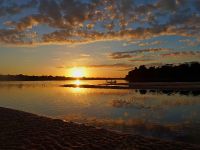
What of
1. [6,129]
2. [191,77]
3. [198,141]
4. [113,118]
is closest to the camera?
[198,141]

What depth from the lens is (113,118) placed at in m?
23.4

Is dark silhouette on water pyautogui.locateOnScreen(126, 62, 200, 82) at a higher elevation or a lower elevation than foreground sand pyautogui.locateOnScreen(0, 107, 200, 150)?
higher

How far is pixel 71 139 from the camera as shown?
14.4 meters

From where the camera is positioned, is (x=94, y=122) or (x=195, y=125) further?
(x=94, y=122)

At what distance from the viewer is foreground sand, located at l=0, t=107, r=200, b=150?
41.9 feet

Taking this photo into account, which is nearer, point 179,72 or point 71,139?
point 71,139

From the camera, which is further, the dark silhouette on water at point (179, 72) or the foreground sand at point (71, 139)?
the dark silhouette on water at point (179, 72)

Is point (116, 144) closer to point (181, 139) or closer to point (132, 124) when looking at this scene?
point (181, 139)

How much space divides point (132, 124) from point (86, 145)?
7.55 meters

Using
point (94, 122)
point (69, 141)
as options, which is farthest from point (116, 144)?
point (94, 122)

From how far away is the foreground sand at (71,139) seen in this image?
503 inches

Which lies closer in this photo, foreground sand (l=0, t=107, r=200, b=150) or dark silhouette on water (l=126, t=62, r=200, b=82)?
foreground sand (l=0, t=107, r=200, b=150)

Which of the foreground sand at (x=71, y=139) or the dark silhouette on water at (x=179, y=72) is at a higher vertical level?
the dark silhouette on water at (x=179, y=72)

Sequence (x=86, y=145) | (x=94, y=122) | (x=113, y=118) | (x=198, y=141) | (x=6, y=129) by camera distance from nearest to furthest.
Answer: (x=86, y=145) < (x=198, y=141) < (x=6, y=129) < (x=94, y=122) < (x=113, y=118)
